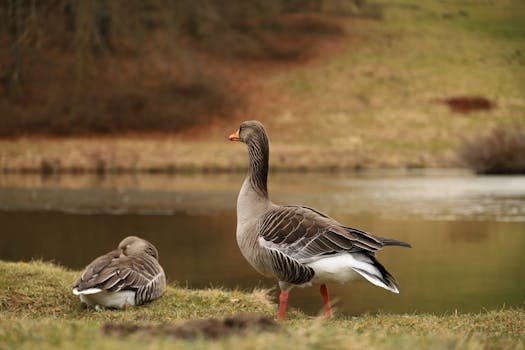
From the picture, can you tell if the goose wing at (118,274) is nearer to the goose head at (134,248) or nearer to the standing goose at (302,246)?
the goose head at (134,248)

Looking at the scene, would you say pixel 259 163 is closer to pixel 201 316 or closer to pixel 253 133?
pixel 253 133

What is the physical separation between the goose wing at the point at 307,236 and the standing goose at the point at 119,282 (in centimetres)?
243

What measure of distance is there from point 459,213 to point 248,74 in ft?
102

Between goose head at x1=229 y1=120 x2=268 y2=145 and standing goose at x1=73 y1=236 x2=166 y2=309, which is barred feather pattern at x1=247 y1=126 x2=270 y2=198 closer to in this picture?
goose head at x1=229 y1=120 x2=268 y2=145

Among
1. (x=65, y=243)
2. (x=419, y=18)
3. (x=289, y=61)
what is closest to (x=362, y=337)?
(x=65, y=243)

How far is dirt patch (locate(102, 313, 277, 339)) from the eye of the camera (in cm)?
571

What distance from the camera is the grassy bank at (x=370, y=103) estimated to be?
143ft

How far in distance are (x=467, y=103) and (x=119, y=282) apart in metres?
45.3

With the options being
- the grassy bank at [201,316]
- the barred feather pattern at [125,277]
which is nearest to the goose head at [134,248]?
the barred feather pattern at [125,277]

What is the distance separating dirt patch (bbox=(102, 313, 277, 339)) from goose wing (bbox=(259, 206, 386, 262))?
9.39 ft

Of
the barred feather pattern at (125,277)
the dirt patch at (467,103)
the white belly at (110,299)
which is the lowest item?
the white belly at (110,299)

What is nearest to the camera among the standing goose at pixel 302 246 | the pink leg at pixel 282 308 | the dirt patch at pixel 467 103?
the standing goose at pixel 302 246

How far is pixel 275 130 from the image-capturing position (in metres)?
48.1

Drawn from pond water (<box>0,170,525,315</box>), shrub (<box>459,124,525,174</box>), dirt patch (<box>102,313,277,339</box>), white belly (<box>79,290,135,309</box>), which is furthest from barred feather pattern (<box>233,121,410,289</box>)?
shrub (<box>459,124,525,174</box>)
